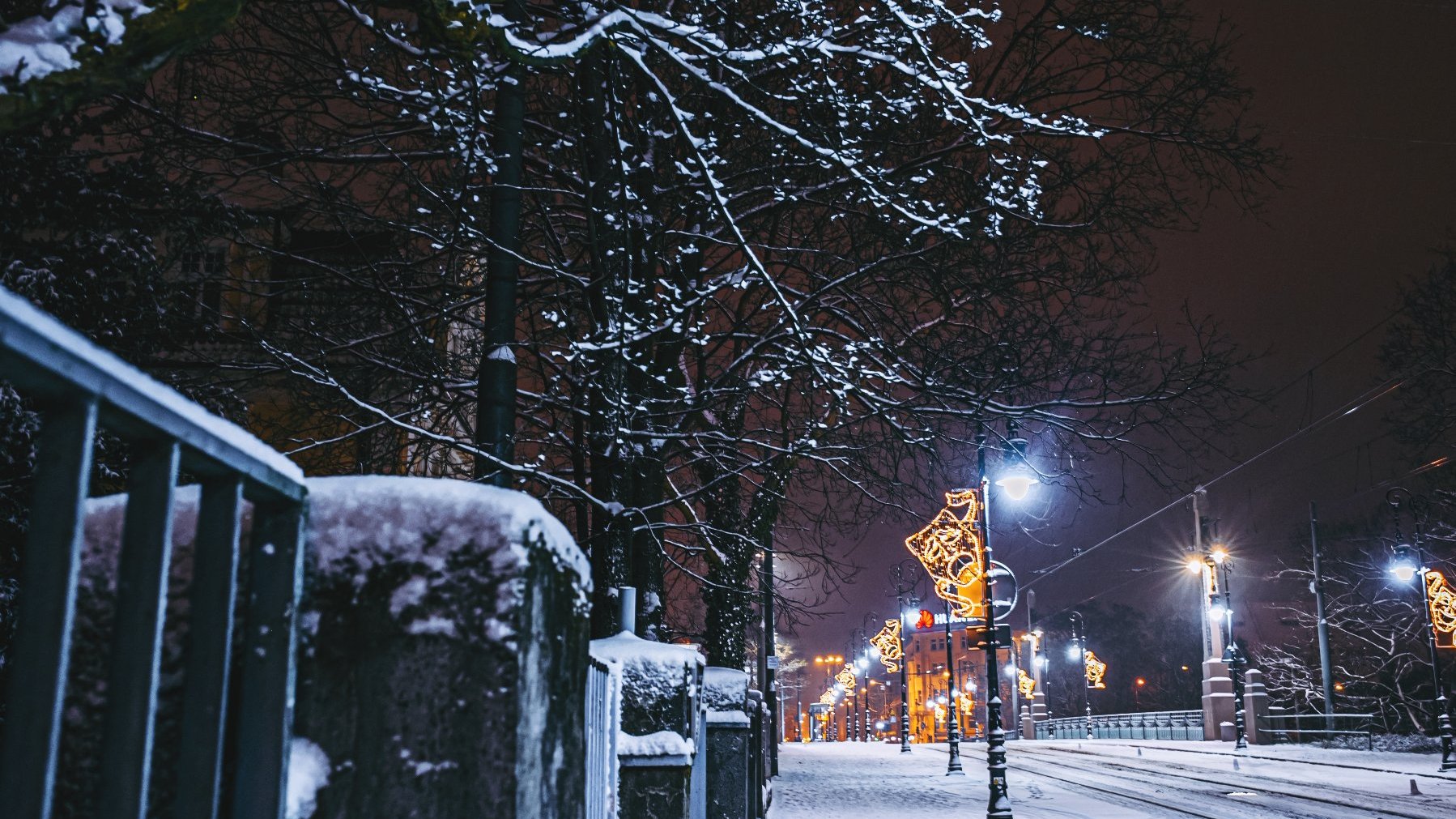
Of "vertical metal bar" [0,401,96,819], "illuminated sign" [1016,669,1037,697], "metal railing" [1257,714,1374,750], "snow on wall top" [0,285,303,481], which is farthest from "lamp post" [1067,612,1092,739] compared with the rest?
"vertical metal bar" [0,401,96,819]

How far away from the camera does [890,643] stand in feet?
138

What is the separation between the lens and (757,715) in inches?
585

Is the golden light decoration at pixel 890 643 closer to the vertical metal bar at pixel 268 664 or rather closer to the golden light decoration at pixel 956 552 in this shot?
the golden light decoration at pixel 956 552

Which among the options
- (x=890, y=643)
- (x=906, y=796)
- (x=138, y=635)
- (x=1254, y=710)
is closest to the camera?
(x=138, y=635)

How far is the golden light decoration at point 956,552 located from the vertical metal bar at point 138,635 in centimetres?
1702

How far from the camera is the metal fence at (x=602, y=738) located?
3709 millimetres

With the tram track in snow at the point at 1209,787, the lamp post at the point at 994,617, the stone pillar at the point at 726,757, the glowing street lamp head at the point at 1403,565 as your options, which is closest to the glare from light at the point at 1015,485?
the lamp post at the point at 994,617

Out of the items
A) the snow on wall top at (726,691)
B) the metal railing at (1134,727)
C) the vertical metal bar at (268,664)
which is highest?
the vertical metal bar at (268,664)

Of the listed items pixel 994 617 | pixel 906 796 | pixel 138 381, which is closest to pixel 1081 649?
pixel 906 796

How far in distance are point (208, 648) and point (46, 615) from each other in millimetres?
306

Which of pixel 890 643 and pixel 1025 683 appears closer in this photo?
pixel 890 643

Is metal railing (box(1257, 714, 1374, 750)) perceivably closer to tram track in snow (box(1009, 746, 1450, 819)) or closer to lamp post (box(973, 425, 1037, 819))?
tram track in snow (box(1009, 746, 1450, 819))

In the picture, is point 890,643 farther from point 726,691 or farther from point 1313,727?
point 726,691

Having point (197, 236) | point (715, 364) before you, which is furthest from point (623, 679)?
point (715, 364)
